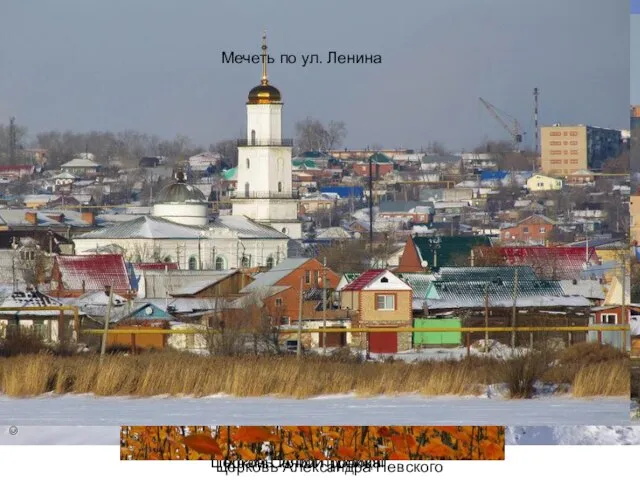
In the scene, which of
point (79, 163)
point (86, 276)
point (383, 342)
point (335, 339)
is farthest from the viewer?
point (79, 163)

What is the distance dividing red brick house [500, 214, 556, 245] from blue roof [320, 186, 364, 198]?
900cm

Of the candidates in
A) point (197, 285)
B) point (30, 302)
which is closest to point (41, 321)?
point (30, 302)

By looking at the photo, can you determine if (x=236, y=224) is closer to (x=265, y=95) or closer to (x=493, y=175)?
(x=265, y=95)

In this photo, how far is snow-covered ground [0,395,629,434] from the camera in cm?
779

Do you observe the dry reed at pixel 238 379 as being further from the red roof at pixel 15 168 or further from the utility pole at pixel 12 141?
the red roof at pixel 15 168

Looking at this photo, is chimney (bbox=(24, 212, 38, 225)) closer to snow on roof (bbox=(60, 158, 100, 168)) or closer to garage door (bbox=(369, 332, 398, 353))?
snow on roof (bbox=(60, 158, 100, 168))

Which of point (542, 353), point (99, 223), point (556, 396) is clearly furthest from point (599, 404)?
point (99, 223)

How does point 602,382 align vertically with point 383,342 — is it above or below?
above

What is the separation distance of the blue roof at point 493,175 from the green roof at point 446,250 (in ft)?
53.7

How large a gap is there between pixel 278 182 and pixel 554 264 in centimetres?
1263

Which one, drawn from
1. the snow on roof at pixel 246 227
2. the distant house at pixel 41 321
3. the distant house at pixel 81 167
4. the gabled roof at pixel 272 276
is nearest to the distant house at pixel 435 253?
the gabled roof at pixel 272 276

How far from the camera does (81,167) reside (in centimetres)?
2919

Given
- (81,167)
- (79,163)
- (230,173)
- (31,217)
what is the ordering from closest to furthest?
(79,163)
(81,167)
(31,217)
(230,173)

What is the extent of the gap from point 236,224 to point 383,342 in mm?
14970
